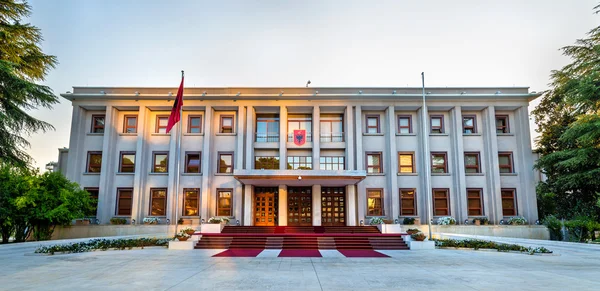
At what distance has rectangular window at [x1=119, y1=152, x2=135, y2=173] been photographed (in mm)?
24922

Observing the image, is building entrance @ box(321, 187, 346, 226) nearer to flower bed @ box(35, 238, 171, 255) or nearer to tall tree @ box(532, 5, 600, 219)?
flower bed @ box(35, 238, 171, 255)

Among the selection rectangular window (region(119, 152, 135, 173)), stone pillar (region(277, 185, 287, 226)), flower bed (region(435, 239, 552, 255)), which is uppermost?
rectangular window (region(119, 152, 135, 173))

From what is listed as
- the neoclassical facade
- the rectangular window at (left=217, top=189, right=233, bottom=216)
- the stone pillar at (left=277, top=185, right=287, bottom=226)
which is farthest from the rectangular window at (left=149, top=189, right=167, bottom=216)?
the stone pillar at (left=277, top=185, right=287, bottom=226)

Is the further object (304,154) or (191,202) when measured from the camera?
(304,154)

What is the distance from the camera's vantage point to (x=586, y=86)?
1923 cm

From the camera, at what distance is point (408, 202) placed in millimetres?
24531

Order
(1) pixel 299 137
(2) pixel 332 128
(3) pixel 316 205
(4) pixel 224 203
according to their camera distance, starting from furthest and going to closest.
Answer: (2) pixel 332 128, (1) pixel 299 137, (4) pixel 224 203, (3) pixel 316 205

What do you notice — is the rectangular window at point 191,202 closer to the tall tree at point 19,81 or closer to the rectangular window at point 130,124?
the rectangular window at point 130,124

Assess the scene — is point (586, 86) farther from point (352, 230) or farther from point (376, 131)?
point (352, 230)

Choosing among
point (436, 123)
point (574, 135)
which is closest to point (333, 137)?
point (436, 123)

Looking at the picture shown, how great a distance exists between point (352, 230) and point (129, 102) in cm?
1632

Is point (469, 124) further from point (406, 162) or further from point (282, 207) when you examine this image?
point (282, 207)

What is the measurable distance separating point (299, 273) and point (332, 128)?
16.7 m

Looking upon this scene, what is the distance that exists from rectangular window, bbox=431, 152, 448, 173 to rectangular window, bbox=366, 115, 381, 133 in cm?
404
